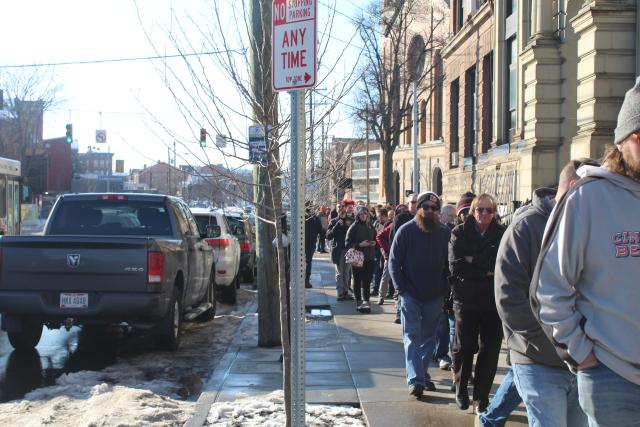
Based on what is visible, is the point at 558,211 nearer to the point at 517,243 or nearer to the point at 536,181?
the point at 517,243

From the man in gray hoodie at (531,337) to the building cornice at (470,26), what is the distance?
20511 millimetres

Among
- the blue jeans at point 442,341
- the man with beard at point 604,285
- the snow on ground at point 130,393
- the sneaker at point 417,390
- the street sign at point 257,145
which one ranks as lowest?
the snow on ground at point 130,393

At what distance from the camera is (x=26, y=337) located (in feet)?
31.5

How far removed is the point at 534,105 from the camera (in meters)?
17.9

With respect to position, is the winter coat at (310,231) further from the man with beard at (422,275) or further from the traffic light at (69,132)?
the traffic light at (69,132)

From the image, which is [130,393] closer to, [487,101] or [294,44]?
[294,44]

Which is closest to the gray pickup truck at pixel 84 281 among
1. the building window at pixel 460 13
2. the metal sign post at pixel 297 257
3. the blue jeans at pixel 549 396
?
the metal sign post at pixel 297 257

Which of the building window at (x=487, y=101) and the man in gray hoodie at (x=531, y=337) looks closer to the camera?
the man in gray hoodie at (x=531, y=337)

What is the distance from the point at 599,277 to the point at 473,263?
3.61 meters

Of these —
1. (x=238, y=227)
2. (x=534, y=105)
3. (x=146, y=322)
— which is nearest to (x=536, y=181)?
(x=534, y=105)

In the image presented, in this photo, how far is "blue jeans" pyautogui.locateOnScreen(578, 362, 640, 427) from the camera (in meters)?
2.74

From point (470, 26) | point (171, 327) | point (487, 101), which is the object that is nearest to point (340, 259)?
point (171, 327)

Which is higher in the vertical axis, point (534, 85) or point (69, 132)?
point (69, 132)

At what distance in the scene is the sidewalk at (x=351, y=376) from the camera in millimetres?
6508
